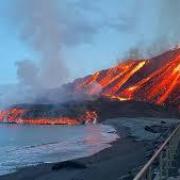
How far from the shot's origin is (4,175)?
38.4m

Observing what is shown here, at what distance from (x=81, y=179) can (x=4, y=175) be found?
8.85 metres

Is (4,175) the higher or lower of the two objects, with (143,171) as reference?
lower

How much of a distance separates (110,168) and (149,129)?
62.2 metres

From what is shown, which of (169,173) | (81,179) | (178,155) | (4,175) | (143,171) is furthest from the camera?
(4,175)

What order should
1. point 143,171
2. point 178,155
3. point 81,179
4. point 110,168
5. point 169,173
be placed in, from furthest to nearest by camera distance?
point 110,168, point 81,179, point 178,155, point 169,173, point 143,171

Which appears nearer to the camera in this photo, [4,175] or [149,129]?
[4,175]

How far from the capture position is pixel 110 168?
3575 centimetres

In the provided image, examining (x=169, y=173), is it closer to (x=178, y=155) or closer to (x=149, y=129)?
(x=178, y=155)

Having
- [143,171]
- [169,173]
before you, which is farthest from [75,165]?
[143,171]

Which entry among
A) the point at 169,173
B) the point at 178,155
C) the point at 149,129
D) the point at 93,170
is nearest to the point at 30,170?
the point at 93,170

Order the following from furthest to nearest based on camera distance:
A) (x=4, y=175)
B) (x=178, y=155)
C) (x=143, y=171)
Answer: (x=4, y=175), (x=178, y=155), (x=143, y=171)

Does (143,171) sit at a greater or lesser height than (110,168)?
greater

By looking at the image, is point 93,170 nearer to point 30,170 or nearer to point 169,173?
point 30,170

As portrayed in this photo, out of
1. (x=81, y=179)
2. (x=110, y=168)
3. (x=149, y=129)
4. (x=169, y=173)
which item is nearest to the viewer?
(x=169, y=173)
